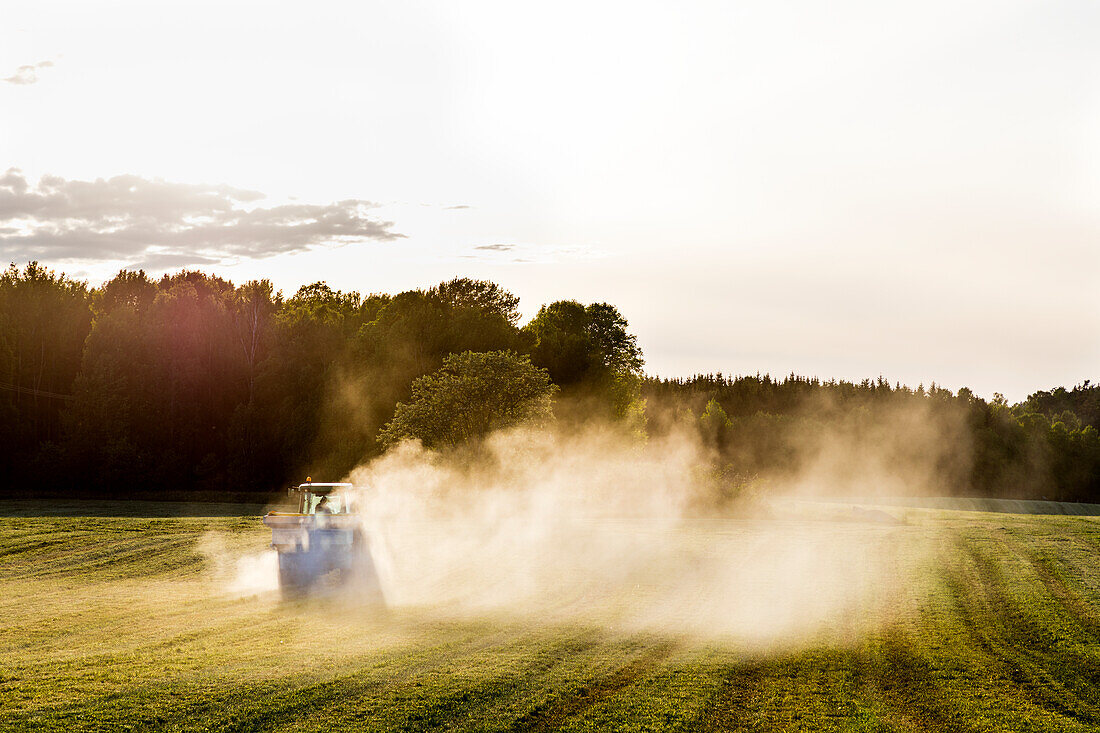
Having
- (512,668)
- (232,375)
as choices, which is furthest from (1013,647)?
(232,375)

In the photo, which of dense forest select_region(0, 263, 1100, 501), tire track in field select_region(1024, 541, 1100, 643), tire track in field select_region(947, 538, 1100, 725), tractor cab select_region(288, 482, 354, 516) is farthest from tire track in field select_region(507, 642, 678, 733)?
dense forest select_region(0, 263, 1100, 501)

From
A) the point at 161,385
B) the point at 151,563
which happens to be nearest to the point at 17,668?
the point at 151,563

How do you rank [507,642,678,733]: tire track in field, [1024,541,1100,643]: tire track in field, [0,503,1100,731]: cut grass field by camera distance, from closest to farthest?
[507,642,678,733]: tire track in field → [0,503,1100,731]: cut grass field → [1024,541,1100,643]: tire track in field

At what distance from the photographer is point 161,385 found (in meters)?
76.6

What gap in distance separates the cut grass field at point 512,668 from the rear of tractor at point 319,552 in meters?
1.77

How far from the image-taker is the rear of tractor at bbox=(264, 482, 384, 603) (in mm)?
23141

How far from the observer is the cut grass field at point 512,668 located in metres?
12.0

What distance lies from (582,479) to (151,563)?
35452mm

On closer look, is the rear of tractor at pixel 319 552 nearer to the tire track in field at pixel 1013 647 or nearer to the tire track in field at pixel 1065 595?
the tire track in field at pixel 1013 647

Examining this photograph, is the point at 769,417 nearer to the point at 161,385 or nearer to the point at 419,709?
the point at 161,385

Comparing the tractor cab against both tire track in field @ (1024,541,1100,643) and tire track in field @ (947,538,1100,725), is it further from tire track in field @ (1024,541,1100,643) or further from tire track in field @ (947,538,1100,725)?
tire track in field @ (1024,541,1100,643)

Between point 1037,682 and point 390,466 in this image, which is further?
point 390,466

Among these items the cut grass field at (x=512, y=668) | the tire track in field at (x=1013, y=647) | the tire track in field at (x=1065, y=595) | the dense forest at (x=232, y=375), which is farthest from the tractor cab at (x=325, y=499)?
the dense forest at (x=232, y=375)

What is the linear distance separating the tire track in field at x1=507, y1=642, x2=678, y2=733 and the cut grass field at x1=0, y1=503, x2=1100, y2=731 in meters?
0.04
